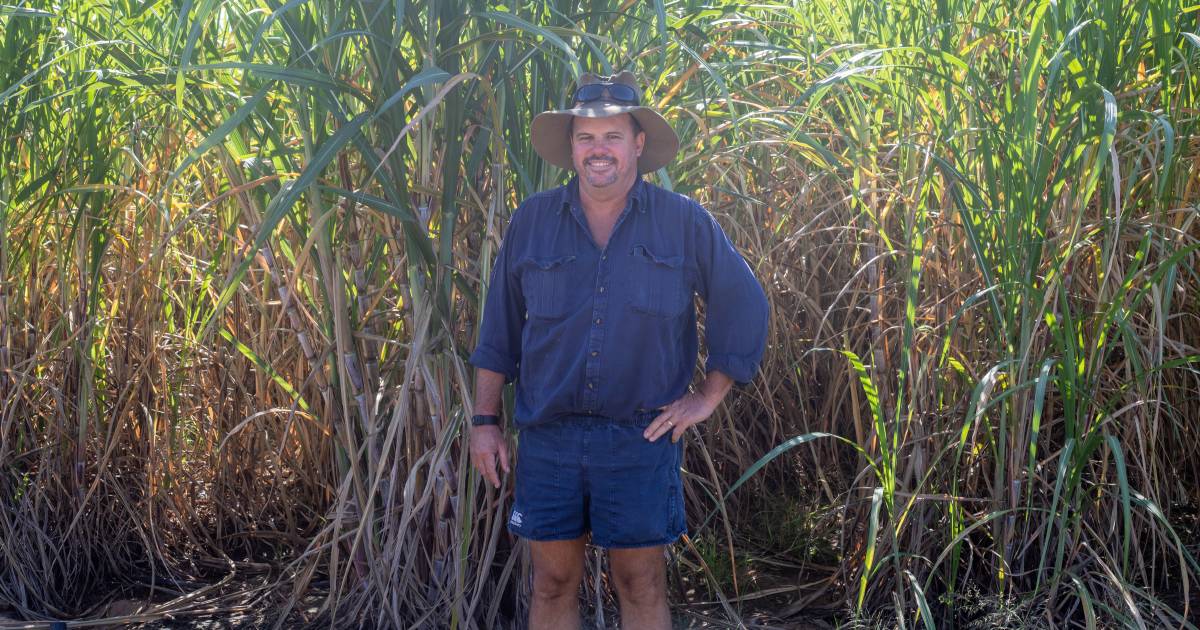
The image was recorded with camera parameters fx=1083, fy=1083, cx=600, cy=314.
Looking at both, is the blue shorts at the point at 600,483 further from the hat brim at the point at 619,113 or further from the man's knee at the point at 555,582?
the hat brim at the point at 619,113

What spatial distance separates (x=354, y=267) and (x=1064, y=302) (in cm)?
156

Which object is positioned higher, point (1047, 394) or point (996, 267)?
point (996, 267)

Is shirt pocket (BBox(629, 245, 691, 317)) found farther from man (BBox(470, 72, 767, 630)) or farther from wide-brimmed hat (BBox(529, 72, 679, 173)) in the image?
wide-brimmed hat (BBox(529, 72, 679, 173))

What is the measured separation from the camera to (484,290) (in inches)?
96.5

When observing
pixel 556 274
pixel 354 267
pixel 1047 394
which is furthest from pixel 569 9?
pixel 1047 394

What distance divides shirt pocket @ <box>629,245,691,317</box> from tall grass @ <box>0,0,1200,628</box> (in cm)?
33

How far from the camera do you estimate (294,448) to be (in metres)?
3.31

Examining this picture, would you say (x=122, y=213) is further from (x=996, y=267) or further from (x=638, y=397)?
(x=996, y=267)

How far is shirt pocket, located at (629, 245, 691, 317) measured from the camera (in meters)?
2.18

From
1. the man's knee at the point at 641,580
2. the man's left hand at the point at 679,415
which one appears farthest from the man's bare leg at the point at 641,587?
the man's left hand at the point at 679,415

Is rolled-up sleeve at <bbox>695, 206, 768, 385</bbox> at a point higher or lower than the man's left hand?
higher

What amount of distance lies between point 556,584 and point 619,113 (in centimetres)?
101

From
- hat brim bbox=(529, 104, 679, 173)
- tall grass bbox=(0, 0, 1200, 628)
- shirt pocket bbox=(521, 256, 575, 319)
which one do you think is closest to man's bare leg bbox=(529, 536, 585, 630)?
tall grass bbox=(0, 0, 1200, 628)

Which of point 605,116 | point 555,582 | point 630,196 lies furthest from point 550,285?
point 555,582
